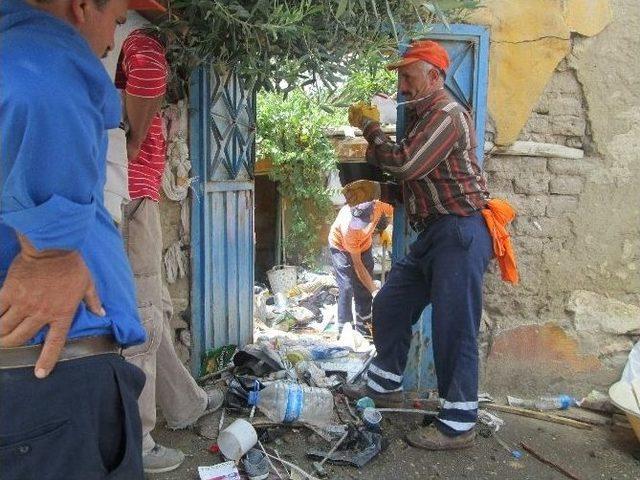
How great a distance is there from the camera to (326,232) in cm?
938

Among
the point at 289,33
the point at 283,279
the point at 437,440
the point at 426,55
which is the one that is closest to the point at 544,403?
the point at 437,440

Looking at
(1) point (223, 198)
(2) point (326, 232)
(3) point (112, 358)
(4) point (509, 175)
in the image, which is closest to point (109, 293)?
(3) point (112, 358)

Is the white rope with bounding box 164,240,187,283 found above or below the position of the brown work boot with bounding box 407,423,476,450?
above

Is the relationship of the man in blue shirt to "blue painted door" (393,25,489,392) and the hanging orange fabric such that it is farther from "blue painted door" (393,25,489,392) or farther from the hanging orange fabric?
"blue painted door" (393,25,489,392)

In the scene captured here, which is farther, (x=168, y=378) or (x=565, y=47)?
(x=565, y=47)

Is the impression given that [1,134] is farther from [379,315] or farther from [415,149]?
[379,315]

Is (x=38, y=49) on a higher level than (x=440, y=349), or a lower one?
higher

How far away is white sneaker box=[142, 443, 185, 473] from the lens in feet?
8.29

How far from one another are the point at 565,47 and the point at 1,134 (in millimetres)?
3370

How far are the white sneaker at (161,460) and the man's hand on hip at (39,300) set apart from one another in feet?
5.20

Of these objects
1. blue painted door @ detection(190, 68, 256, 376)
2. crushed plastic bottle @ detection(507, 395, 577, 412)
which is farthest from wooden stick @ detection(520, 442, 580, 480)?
blue painted door @ detection(190, 68, 256, 376)

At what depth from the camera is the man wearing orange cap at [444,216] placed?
2.91 metres

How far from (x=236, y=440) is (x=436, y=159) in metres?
1.80

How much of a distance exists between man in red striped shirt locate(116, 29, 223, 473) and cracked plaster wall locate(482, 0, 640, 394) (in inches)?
82.0
